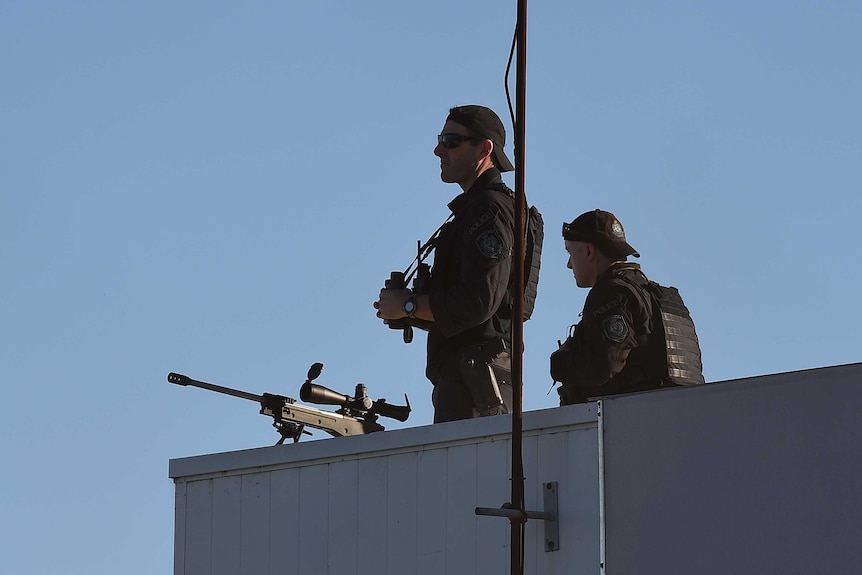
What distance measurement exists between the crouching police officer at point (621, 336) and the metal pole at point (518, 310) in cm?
81

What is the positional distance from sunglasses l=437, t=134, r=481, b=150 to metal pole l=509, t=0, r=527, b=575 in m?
1.28

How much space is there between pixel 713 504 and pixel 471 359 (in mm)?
1598

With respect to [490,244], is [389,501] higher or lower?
lower

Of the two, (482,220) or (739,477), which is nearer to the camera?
(739,477)

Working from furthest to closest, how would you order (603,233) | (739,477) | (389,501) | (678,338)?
(603,233) → (678,338) → (389,501) → (739,477)

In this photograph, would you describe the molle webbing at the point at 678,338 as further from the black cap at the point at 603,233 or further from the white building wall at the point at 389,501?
the white building wall at the point at 389,501

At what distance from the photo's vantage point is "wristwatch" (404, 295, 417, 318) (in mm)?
7109

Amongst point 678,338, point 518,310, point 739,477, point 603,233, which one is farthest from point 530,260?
point 739,477

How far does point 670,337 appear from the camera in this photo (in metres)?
7.05

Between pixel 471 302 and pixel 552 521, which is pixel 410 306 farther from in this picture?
pixel 552 521

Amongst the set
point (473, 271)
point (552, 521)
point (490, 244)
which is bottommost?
point (552, 521)

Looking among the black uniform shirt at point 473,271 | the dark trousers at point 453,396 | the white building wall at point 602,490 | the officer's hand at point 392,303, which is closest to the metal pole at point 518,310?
the white building wall at point 602,490

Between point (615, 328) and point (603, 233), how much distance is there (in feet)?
2.02

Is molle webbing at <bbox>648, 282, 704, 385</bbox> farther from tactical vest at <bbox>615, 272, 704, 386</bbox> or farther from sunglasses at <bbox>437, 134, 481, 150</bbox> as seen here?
sunglasses at <bbox>437, 134, 481, 150</bbox>
